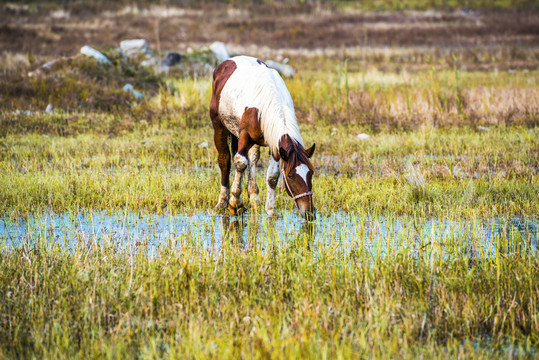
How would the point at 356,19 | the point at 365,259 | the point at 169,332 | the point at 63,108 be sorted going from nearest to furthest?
the point at 169,332 < the point at 365,259 < the point at 63,108 < the point at 356,19

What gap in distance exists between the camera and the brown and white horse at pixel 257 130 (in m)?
5.71

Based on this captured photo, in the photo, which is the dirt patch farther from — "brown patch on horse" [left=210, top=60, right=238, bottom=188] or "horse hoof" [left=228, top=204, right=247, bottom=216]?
"horse hoof" [left=228, top=204, right=247, bottom=216]

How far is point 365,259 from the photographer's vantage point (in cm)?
491

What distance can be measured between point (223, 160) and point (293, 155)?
1864 mm

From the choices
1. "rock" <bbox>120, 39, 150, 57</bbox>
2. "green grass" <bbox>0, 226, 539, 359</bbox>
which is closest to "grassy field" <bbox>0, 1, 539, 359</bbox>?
"green grass" <bbox>0, 226, 539, 359</bbox>

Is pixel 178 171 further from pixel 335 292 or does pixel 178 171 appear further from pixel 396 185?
pixel 335 292

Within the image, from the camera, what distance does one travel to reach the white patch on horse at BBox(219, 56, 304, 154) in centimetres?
602

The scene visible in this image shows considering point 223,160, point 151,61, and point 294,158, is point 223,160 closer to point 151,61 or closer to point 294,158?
point 294,158

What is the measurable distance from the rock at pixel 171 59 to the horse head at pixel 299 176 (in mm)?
18213

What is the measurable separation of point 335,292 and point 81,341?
5.91ft

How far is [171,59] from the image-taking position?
23.2m

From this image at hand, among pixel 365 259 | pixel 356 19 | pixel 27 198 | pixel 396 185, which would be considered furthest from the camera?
pixel 356 19

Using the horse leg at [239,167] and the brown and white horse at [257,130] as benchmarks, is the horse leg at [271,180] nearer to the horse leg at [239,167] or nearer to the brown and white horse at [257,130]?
the brown and white horse at [257,130]

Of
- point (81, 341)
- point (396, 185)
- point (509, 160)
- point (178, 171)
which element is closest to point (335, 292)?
point (81, 341)
